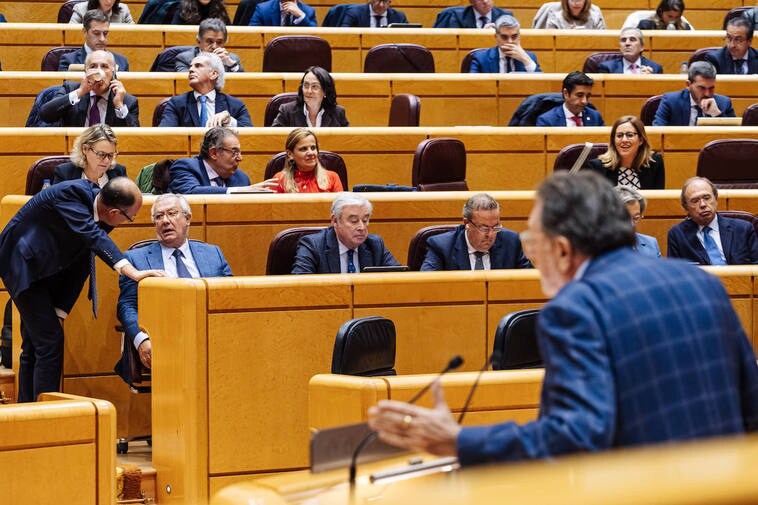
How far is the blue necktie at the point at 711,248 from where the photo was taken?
3.66 metres

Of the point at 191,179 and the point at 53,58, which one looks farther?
the point at 53,58

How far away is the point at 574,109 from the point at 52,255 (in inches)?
94.9

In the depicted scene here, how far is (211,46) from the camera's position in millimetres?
5055

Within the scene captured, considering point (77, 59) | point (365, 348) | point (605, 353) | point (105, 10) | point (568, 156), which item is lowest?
point (365, 348)

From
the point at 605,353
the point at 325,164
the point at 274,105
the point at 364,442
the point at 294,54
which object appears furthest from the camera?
the point at 294,54

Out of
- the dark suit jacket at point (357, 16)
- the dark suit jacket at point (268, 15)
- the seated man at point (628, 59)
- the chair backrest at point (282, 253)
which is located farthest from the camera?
the dark suit jacket at point (357, 16)

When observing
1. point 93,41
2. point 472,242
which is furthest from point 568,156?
point 93,41

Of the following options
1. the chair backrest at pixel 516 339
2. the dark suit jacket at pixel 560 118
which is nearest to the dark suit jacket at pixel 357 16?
the dark suit jacket at pixel 560 118

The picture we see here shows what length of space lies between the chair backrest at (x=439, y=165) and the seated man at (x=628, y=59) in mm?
1635

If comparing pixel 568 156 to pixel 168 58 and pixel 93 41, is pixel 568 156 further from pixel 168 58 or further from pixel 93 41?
pixel 93 41

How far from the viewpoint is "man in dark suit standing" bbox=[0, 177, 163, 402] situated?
10.3 feet

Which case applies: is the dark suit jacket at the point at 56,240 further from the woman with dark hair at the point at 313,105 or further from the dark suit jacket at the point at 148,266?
the woman with dark hair at the point at 313,105

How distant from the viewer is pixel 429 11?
23.0ft

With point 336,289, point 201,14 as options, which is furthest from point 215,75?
point 336,289
